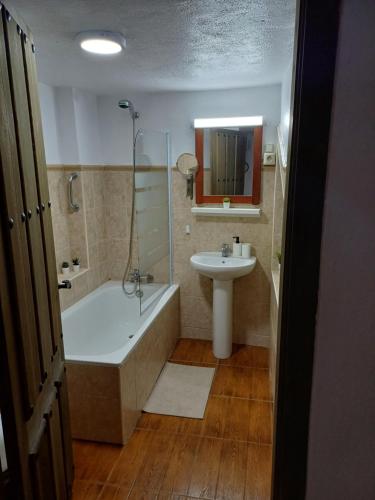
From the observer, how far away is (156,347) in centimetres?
287

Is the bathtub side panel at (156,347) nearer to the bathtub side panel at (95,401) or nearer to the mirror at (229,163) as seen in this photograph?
the bathtub side panel at (95,401)

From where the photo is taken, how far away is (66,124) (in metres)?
2.99

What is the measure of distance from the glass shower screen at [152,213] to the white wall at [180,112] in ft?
0.55

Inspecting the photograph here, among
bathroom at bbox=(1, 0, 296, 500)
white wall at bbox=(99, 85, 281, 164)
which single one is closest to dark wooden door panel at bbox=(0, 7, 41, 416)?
bathroom at bbox=(1, 0, 296, 500)

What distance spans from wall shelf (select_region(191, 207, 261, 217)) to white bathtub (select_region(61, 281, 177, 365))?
0.80 m

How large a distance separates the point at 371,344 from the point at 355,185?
0.45m

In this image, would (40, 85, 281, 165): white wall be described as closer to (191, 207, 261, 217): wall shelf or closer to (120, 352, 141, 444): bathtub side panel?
(191, 207, 261, 217): wall shelf

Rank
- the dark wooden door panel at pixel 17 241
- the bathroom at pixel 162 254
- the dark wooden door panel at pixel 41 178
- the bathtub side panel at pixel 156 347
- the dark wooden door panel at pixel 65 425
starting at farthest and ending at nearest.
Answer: the bathtub side panel at pixel 156 347, the bathroom at pixel 162 254, the dark wooden door panel at pixel 65 425, the dark wooden door panel at pixel 41 178, the dark wooden door panel at pixel 17 241

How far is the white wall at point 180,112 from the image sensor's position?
9.88 ft

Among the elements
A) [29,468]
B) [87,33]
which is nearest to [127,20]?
[87,33]

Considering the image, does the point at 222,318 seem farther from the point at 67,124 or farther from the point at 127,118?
the point at 67,124

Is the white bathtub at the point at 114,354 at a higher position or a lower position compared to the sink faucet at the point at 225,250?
lower

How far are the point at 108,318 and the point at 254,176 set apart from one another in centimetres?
193

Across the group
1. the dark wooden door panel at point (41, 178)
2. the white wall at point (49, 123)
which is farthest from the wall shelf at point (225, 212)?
the dark wooden door panel at point (41, 178)
